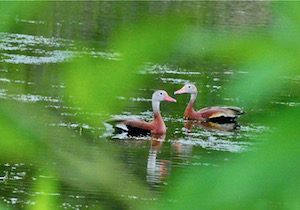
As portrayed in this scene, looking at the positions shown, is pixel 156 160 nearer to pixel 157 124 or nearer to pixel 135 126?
pixel 135 126

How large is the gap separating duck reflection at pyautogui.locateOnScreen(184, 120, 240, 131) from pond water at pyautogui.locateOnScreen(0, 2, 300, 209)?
0.11ft

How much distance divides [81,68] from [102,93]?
0.05 metres

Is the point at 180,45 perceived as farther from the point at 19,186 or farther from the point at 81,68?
the point at 19,186

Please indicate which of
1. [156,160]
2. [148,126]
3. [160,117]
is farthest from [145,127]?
[156,160]

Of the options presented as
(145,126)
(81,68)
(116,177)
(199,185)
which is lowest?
(145,126)

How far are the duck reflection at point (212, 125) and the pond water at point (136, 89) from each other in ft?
0.11

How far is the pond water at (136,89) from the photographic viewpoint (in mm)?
986

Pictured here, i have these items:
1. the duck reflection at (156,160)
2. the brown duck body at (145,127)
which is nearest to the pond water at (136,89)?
the duck reflection at (156,160)

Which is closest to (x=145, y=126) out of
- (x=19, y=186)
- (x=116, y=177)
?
(x=19, y=186)

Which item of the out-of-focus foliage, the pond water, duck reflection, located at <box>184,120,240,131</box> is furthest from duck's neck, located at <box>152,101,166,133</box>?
the out-of-focus foliage

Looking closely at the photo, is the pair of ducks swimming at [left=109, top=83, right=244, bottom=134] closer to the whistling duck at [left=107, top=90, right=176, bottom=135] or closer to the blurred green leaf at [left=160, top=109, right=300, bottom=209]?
the whistling duck at [left=107, top=90, right=176, bottom=135]

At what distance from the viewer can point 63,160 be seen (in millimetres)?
1132

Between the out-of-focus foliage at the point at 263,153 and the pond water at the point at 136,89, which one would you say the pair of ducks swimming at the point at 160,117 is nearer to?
the pond water at the point at 136,89

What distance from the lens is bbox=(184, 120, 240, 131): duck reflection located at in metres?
10.8
